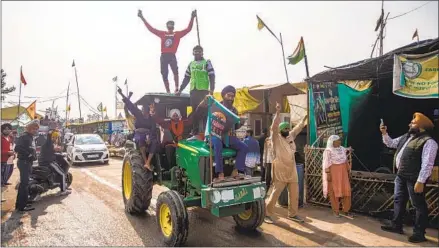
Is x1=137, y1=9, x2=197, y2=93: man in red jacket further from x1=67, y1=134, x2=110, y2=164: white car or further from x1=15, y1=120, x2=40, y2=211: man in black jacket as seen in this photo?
x1=67, y1=134, x2=110, y2=164: white car

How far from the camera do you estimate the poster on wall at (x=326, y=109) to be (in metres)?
7.24

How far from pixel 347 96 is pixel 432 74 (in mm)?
2167

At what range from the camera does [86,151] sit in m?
13.9

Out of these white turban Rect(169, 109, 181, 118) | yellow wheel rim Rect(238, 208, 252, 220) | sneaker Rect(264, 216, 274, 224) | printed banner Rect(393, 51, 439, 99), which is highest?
printed banner Rect(393, 51, 439, 99)

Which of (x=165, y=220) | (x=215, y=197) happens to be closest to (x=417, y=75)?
(x=215, y=197)

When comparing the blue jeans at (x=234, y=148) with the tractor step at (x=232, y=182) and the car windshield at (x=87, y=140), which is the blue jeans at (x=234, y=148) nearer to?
the tractor step at (x=232, y=182)

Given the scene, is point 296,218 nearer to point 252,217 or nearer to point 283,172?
point 283,172

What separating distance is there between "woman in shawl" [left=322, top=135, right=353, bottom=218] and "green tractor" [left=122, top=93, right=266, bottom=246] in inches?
75.1

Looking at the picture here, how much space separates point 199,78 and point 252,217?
9.59ft

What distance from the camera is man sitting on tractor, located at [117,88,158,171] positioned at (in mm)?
5332

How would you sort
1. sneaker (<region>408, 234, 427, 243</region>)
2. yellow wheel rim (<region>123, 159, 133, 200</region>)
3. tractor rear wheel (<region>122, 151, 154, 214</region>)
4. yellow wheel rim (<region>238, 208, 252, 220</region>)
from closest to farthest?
1. sneaker (<region>408, 234, 427, 243</region>)
2. yellow wheel rim (<region>238, 208, 252, 220</region>)
3. tractor rear wheel (<region>122, 151, 154, 214</region>)
4. yellow wheel rim (<region>123, 159, 133, 200</region>)

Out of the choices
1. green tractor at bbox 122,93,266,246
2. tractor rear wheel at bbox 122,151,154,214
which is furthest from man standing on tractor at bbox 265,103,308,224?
tractor rear wheel at bbox 122,151,154,214

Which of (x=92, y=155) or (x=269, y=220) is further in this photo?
(x=92, y=155)

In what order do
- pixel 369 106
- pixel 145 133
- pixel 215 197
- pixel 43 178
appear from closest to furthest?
pixel 215 197 < pixel 145 133 < pixel 43 178 < pixel 369 106
